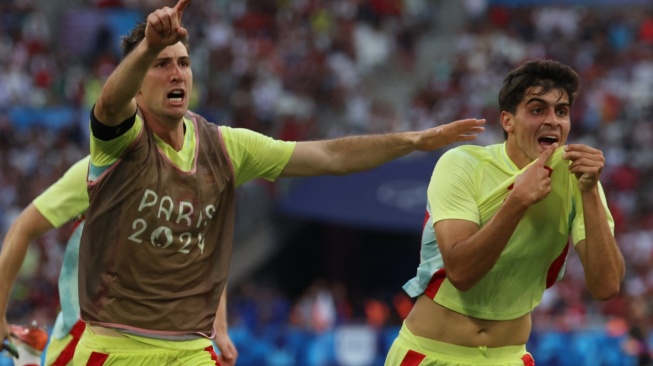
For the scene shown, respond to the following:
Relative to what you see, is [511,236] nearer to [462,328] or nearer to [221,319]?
[462,328]

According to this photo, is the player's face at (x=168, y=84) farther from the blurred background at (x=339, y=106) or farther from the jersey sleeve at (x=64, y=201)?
the blurred background at (x=339, y=106)

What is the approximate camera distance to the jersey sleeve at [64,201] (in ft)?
25.3

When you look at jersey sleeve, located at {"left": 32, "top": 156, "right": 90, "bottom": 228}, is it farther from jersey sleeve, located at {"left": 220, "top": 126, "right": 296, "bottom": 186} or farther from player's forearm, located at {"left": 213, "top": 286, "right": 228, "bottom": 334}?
jersey sleeve, located at {"left": 220, "top": 126, "right": 296, "bottom": 186}

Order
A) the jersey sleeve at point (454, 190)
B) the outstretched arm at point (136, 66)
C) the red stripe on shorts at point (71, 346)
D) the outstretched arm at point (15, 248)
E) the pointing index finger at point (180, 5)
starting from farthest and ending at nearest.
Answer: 1. the red stripe on shorts at point (71, 346)
2. the outstretched arm at point (15, 248)
3. the jersey sleeve at point (454, 190)
4. the pointing index finger at point (180, 5)
5. the outstretched arm at point (136, 66)

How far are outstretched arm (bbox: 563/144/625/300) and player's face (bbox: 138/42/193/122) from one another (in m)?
1.84

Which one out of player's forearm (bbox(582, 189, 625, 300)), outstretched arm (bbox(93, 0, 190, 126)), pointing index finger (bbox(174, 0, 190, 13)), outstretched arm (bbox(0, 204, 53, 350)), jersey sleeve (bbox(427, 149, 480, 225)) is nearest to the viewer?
outstretched arm (bbox(93, 0, 190, 126))

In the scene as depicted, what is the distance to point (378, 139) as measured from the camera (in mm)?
6879

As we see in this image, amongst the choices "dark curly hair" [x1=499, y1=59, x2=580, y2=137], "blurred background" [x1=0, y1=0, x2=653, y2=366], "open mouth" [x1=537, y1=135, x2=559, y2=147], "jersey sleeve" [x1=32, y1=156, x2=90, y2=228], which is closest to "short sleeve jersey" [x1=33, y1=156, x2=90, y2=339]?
"jersey sleeve" [x1=32, y1=156, x2=90, y2=228]

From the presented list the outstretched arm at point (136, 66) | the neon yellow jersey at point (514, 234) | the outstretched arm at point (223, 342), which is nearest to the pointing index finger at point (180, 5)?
the outstretched arm at point (136, 66)

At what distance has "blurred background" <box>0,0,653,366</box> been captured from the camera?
20.8 metres

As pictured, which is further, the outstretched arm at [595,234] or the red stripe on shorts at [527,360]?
the red stripe on shorts at [527,360]

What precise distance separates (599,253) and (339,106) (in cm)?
1819

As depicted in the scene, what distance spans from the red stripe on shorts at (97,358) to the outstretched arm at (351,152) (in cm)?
133

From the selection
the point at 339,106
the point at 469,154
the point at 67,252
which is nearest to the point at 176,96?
the point at 469,154
